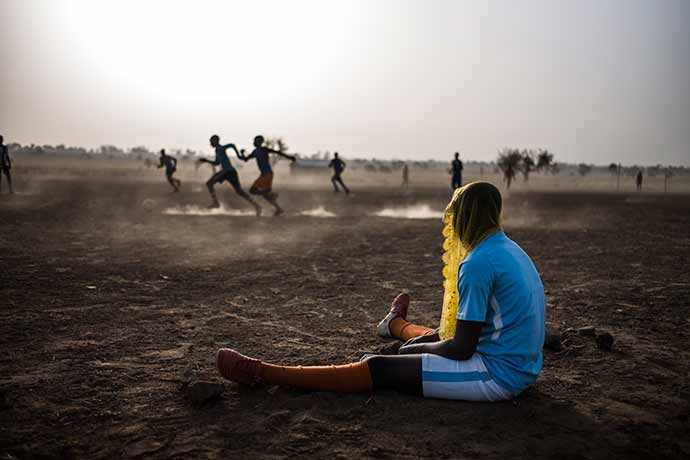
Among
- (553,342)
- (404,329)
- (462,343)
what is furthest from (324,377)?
(553,342)

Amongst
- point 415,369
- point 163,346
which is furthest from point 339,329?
point 415,369

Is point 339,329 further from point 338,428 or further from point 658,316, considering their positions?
point 658,316

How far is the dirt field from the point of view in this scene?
286 cm

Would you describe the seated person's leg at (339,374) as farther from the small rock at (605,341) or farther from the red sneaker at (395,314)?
the small rock at (605,341)

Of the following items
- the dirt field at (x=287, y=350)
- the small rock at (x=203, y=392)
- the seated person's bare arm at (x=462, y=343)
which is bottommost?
the dirt field at (x=287, y=350)

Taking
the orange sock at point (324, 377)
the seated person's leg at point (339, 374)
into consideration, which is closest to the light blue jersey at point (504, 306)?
the seated person's leg at point (339, 374)

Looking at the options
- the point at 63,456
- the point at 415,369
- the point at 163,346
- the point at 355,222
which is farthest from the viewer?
the point at 355,222

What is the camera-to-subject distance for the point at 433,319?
5496 mm

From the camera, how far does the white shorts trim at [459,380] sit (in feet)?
10.0

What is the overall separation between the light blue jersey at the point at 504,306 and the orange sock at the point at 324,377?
29.7 inches

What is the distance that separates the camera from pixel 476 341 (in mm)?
2922

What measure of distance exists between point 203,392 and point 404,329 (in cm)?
170

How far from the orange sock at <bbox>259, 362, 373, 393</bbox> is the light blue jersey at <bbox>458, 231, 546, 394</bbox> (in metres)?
0.75

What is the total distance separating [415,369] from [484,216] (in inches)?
39.8
